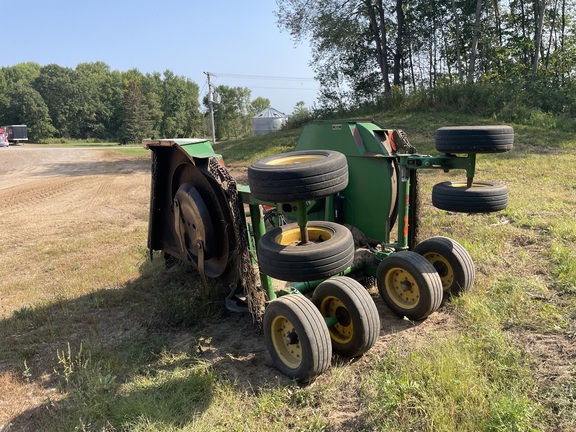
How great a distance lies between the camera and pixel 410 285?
4.14 meters

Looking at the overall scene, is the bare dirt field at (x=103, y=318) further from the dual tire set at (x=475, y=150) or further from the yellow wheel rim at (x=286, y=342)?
the dual tire set at (x=475, y=150)

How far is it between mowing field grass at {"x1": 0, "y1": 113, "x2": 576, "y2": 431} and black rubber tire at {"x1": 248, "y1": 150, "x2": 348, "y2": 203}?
1416 mm

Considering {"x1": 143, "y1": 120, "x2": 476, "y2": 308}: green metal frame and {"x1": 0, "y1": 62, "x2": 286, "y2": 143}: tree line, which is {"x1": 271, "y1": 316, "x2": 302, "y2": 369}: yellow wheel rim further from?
{"x1": 0, "y1": 62, "x2": 286, "y2": 143}: tree line

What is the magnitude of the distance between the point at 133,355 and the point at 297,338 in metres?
1.57

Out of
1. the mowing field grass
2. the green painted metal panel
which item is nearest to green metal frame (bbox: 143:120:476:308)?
the green painted metal panel

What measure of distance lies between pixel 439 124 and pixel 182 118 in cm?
7493

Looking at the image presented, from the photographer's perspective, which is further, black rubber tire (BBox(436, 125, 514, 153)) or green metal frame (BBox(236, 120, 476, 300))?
green metal frame (BBox(236, 120, 476, 300))

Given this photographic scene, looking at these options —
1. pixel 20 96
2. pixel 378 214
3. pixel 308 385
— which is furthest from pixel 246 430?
pixel 20 96

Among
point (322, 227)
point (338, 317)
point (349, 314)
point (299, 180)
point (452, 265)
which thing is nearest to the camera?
point (299, 180)

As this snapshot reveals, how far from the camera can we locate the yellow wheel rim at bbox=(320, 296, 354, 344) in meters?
3.62

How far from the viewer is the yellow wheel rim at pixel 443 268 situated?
14.6 feet

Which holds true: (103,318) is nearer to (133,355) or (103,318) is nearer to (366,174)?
(133,355)

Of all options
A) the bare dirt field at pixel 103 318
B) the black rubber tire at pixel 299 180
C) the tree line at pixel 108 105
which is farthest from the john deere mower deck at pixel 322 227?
the tree line at pixel 108 105

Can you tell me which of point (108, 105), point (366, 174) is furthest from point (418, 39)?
point (108, 105)
